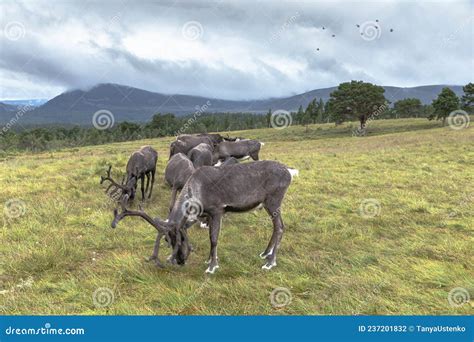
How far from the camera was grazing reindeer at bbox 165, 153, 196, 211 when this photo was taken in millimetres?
11094

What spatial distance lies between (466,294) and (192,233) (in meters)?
6.57

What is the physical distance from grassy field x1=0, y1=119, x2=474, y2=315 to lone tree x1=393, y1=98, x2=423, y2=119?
104 m

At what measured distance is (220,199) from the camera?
756 cm

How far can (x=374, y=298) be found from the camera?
5.84m

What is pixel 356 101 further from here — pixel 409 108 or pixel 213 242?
pixel 213 242

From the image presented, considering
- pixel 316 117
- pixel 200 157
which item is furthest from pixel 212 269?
pixel 316 117

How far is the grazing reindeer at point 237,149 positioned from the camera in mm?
18798

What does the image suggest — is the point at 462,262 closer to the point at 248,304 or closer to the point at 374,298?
the point at 374,298

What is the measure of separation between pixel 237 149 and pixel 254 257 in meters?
12.2

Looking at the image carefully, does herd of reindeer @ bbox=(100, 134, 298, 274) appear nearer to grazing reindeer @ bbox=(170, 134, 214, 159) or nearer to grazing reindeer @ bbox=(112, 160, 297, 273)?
grazing reindeer @ bbox=(112, 160, 297, 273)

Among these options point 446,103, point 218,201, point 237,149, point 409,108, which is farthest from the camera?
point 409,108

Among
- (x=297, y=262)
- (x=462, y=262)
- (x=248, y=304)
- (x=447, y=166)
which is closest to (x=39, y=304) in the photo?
(x=248, y=304)

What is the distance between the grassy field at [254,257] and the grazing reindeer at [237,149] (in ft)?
18.1

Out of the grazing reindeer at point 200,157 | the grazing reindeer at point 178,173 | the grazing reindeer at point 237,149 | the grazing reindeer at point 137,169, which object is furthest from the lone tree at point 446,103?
the grazing reindeer at point 178,173
